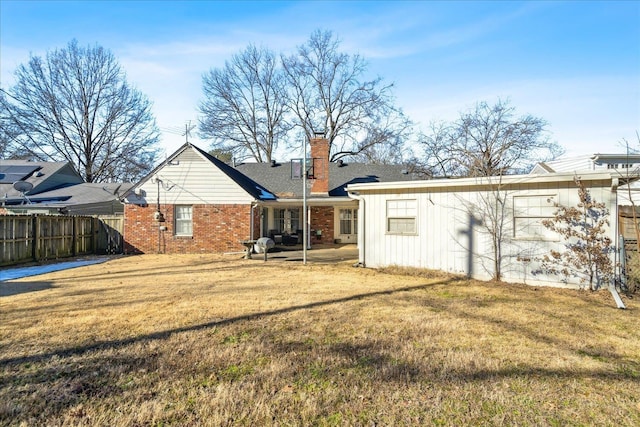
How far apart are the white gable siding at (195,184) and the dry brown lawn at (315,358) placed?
7.66 metres

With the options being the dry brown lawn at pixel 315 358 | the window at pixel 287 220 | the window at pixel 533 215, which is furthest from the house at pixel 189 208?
the window at pixel 533 215

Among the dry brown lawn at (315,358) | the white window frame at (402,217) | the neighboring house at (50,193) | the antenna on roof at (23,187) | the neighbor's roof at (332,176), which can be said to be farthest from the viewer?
the neighbor's roof at (332,176)

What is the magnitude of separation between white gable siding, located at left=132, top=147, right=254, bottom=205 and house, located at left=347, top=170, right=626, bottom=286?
6093 millimetres

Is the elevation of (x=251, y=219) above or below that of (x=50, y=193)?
below

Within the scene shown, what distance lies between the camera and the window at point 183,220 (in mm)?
14742

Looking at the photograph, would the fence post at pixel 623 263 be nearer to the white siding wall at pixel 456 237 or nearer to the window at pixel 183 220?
the white siding wall at pixel 456 237

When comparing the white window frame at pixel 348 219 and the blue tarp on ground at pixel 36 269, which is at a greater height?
the white window frame at pixel 348 219

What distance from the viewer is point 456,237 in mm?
9219

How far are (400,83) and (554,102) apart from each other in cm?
1490

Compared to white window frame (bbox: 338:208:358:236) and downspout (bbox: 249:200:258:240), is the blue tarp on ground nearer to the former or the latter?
downspout (bbox: 249:200:258:240)

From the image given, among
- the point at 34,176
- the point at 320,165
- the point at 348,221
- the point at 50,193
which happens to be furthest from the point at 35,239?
the point at 348,221

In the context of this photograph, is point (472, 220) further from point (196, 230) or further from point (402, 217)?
point (196, 230)

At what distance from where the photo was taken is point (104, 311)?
559 centimetres

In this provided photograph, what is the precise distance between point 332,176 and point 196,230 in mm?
8206
